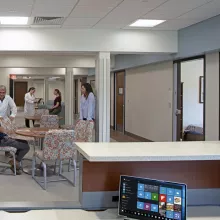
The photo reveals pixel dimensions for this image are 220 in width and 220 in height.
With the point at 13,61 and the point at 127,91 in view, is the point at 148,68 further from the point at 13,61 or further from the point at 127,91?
the point at 13,61

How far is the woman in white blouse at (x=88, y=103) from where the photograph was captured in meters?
8.85

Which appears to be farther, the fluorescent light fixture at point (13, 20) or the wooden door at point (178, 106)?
the wooden door at point (178, 106)

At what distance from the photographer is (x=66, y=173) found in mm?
6945

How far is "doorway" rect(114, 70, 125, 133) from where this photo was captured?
13.5 m

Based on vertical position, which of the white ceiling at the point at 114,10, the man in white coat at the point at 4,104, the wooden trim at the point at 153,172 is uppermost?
the white ceiling at the point at 114,10

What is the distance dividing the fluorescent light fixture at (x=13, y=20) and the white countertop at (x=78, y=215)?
18.2ft

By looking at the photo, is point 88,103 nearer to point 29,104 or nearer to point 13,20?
point 13,20

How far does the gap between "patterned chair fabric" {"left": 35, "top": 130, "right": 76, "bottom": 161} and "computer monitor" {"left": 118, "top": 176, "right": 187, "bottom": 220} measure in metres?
3.52

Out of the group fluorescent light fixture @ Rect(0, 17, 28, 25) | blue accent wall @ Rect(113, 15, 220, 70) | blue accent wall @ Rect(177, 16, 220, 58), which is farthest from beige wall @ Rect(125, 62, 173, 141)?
fluorescent light fixture @ Rect(0, 17, 28, 25)

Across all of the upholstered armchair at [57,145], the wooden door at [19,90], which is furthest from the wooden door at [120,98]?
the wooden door at [19,90]

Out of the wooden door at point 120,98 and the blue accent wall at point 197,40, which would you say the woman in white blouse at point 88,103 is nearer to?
the blue accent wall at point 197,40

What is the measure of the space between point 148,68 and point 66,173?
5.05 metres

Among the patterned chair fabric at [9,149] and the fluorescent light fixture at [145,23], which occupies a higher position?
the fluorescent light fixture at [145,23]

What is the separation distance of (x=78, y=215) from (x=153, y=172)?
59 centimetres
